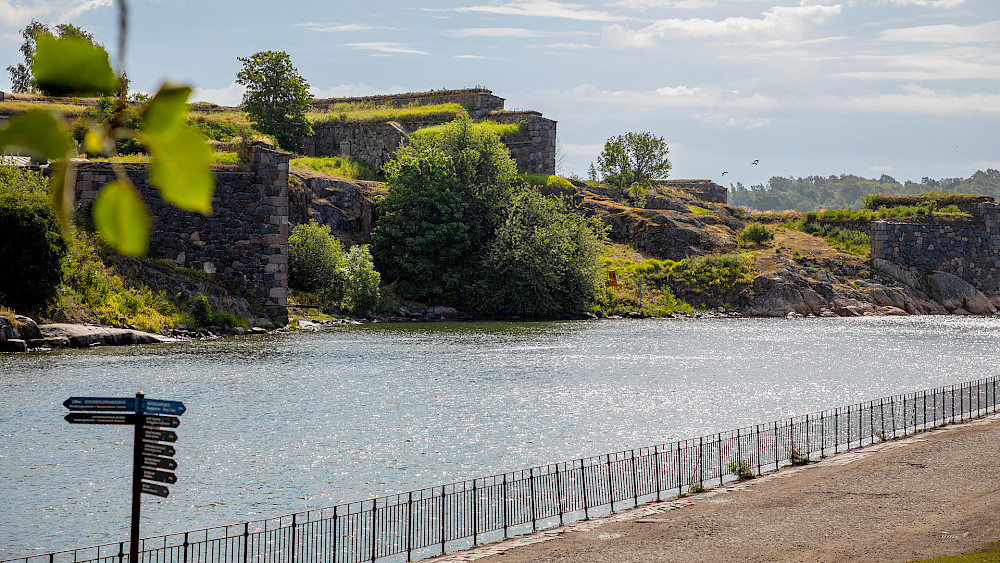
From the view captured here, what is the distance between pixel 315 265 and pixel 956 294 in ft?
189

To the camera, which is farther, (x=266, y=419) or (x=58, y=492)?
(x=266, y=419)

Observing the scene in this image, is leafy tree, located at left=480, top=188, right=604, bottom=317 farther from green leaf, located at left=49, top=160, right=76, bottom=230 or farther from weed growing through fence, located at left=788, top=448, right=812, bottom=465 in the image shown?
green leaf, located at left=49, top=160, right=76, bottom=230

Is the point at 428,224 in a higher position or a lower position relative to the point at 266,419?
higher

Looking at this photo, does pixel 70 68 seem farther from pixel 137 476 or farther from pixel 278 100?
pixel 278 100

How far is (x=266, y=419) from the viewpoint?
29.0 m

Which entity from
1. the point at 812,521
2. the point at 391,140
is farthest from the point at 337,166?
the point at 812,521

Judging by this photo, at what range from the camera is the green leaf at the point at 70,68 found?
1.32 meters

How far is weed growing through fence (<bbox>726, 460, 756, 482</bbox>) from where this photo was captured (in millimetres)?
23062

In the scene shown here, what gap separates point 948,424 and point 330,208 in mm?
49007

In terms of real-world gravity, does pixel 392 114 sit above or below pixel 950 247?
above

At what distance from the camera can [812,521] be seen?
17.8m

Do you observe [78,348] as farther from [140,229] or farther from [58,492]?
[140,229]

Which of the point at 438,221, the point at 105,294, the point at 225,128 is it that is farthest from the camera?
the point at 225,128

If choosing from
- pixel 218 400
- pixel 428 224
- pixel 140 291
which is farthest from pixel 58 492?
pixel 428 224
